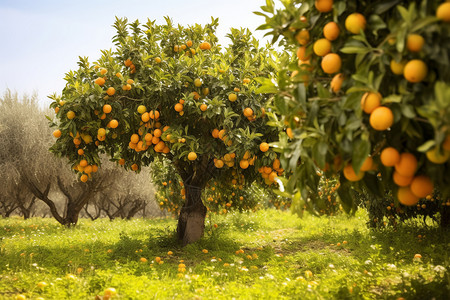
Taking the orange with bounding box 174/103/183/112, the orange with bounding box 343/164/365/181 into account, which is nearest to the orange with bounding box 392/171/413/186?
the orange with bounding box 343/164/365/181

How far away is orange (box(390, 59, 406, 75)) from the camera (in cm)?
211

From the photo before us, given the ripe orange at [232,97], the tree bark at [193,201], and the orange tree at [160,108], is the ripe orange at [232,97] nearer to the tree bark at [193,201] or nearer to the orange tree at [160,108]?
the orange tree at [160,108]

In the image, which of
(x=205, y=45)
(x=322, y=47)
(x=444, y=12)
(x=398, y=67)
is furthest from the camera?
(x=205, y=45)

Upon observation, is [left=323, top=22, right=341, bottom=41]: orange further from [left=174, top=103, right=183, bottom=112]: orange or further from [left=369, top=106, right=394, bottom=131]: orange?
[left=174, top=103, right=183, bottom=112]: orange

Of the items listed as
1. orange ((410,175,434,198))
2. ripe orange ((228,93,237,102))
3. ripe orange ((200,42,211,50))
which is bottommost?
orange ((410,175,434,198))

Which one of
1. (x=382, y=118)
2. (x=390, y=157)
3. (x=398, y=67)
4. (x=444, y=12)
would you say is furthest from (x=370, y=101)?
(x=444, y=12)

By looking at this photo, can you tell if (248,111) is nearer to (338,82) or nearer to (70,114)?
(70,114)

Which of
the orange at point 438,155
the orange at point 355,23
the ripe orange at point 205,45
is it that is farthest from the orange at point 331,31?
the ripe orange at point 205,45

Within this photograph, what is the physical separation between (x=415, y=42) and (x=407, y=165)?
76 cm

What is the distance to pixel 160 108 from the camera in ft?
19.9

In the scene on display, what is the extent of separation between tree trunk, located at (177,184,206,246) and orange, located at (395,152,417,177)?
5457 mm

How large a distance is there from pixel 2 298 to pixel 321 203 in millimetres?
3193

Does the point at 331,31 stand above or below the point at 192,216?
above

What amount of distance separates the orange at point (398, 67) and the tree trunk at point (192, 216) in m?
5.61
